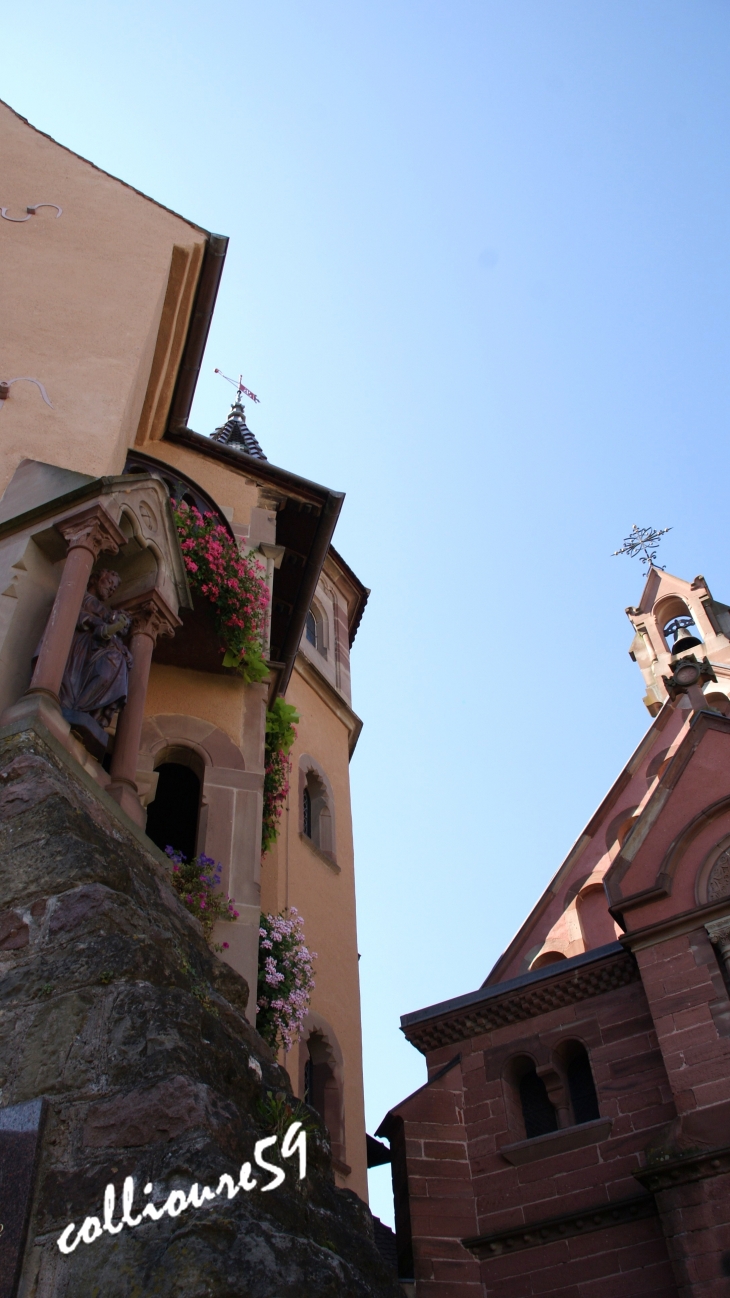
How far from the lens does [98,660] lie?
703 centimetres

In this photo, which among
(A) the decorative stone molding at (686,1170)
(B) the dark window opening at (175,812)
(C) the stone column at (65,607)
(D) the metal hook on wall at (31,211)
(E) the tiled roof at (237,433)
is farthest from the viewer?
(E) the tiled roof at (237,433)

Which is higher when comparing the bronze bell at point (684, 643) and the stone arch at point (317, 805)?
the bronze bell at point (684, 643)

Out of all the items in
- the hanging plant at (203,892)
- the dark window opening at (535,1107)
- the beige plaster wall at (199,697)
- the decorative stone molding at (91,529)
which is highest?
the beige plaster wall at (199,697)

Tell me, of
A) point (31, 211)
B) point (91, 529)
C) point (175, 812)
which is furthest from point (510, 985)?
point (31, 211)

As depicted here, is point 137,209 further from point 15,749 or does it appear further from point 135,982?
point 135,982

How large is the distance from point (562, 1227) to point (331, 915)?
438 centimetres

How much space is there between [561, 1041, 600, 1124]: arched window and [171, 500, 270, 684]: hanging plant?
687 cm

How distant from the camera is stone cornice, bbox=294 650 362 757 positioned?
17.5m

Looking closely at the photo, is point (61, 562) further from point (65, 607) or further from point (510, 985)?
point (510, 985)

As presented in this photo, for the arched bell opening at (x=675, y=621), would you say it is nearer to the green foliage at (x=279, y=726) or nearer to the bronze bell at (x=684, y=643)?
the bronze bell at (x=684, y=643)

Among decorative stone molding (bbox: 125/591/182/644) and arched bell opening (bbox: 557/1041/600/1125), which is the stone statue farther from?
arched bell opening (bbox: 557/1041/600/1125)

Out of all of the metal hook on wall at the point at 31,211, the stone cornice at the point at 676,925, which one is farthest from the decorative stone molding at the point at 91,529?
the stone cornice at the point at 676,925

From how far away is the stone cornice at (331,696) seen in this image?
17500 millimetres

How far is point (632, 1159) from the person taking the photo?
12.3 m
